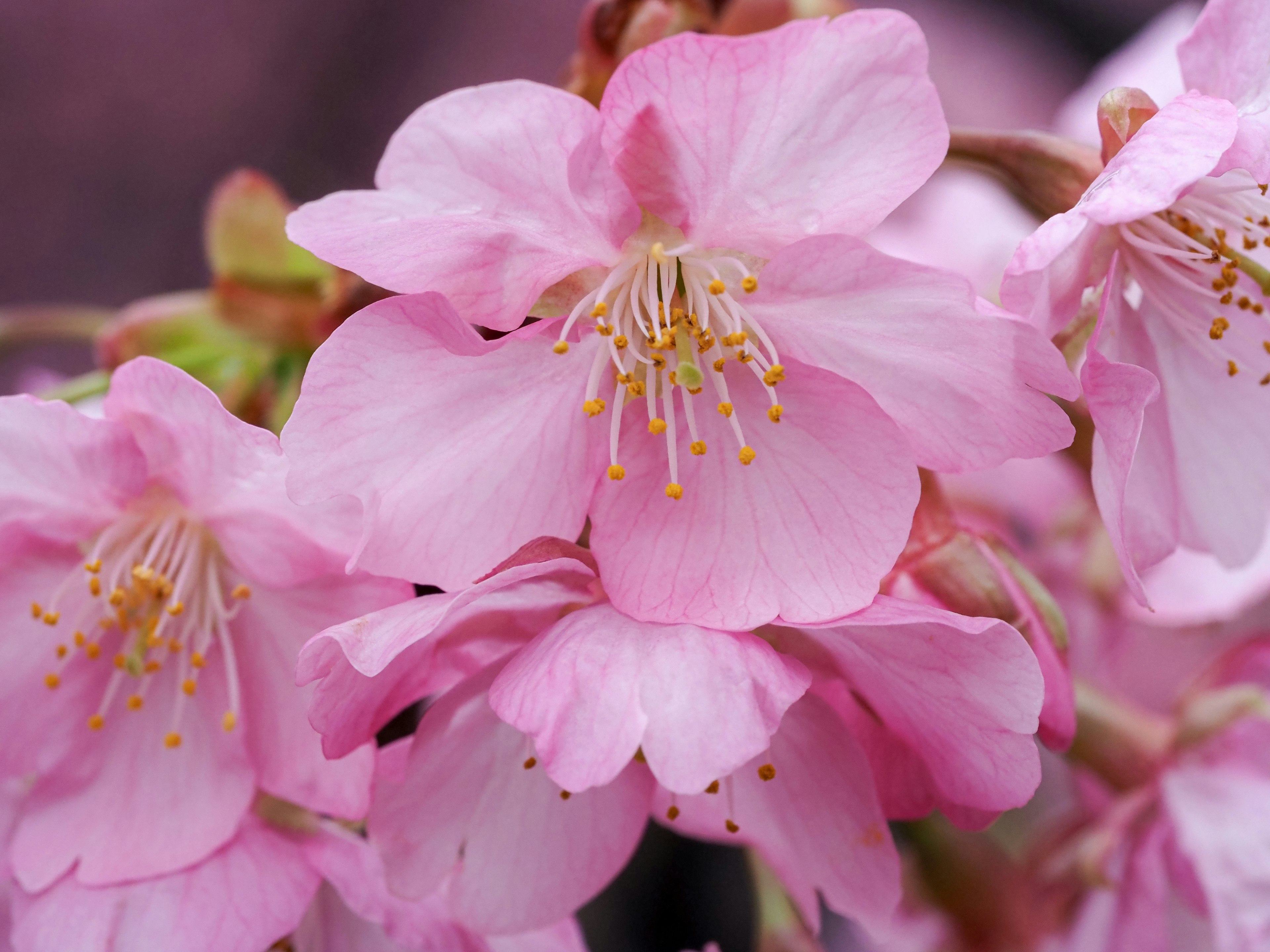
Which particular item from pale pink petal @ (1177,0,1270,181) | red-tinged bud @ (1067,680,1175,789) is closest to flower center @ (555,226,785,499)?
pale pink petal @ (1177,0,1270,181)

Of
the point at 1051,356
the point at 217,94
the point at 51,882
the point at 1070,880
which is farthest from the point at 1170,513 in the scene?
the point at 217,94

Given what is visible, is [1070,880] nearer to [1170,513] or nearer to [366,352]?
[1170,513]

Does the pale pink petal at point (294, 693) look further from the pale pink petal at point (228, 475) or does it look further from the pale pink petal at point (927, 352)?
the pale pink petal at point (927, 352)

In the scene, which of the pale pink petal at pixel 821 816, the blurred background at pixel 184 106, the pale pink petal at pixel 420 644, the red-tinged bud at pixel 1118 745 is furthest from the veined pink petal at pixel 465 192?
the blurred background at pixel 184 106

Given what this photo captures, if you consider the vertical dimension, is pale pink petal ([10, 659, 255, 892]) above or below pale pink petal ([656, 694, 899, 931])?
below

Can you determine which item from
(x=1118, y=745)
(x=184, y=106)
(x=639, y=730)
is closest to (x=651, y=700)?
(x=639, y=730)

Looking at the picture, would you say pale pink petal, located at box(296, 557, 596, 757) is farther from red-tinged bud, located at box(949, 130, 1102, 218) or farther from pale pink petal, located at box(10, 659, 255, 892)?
red-tinged bud, located at box(949, 130, 1102, 218)

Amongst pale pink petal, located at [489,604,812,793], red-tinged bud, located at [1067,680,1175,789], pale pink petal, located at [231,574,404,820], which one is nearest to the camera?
pale pink petal, located at [489,604,812,793]

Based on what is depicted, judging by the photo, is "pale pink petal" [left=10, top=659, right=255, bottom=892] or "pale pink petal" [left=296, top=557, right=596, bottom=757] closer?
"pale pink petal" [left=296, top=557, right=596, bottom=757]
